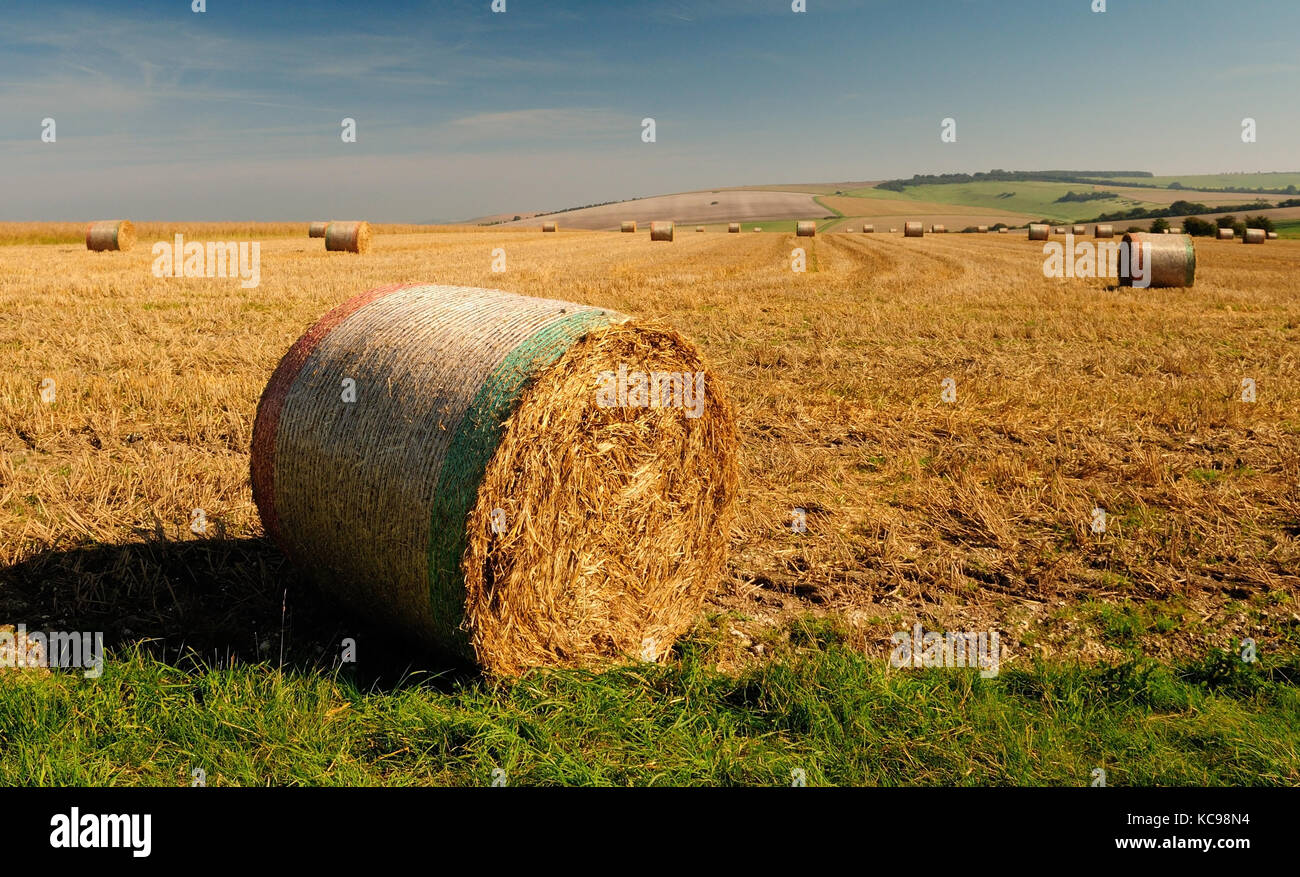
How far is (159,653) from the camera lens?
430cm

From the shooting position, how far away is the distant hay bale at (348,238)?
105ft

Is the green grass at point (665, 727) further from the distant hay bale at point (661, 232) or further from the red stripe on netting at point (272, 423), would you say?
the distant hay bale at point (661, 232)

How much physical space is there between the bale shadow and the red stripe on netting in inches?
16.9

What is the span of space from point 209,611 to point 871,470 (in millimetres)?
5075

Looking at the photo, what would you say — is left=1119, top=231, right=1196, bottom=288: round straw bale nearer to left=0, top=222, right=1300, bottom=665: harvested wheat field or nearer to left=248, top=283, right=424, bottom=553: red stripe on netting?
left=0, top=222, right=1300, bottom=665: harvested wheat field

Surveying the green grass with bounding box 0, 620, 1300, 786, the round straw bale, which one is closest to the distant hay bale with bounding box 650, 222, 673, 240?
the round straw bale

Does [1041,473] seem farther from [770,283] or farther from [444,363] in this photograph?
[770,283]

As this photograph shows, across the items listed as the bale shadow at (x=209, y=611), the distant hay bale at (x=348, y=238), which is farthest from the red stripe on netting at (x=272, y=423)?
the distant hay bale at (x=348, y=238)

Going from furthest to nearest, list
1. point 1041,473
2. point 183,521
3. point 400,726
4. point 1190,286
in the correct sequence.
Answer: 1. point 1190,286
2. point 1041,473
3. point 183,521
4. point 400,726

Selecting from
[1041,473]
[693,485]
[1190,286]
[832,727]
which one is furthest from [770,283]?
[832,727]

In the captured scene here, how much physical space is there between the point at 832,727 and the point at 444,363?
92.6 inches

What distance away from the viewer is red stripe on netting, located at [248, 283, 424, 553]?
4621 mm

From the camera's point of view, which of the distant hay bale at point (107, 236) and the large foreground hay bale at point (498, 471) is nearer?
the large foreground hay bale at point (498, 471)

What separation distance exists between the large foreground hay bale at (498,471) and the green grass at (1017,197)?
10742 centimetres
